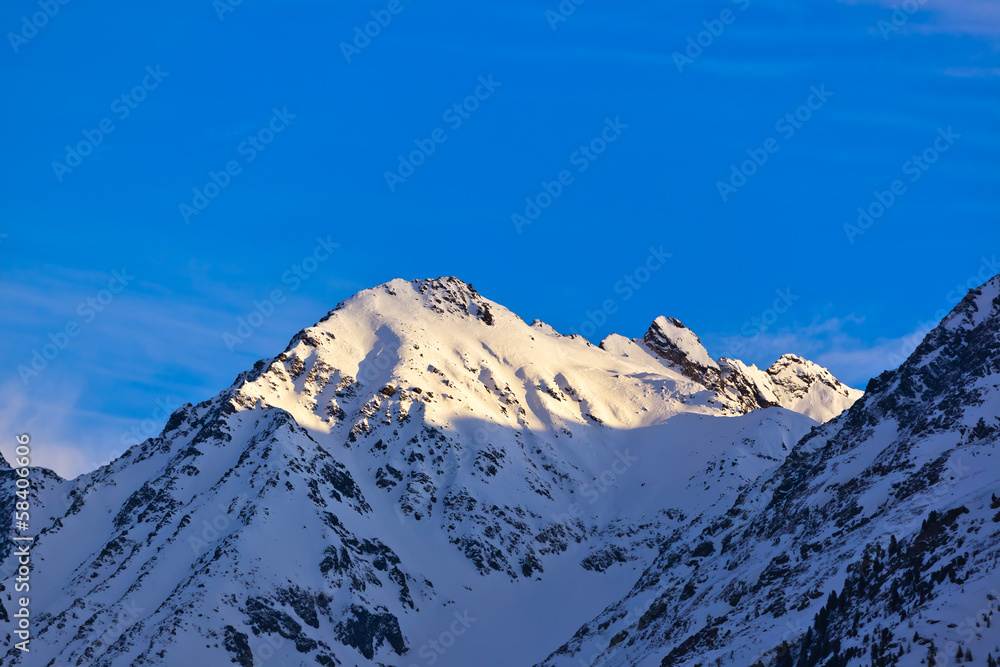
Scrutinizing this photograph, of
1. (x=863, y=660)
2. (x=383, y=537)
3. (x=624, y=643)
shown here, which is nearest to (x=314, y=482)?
(x=383, y=537)

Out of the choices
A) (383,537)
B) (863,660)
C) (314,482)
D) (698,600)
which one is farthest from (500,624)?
(863,660)

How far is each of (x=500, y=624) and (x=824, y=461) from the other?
8835 cm

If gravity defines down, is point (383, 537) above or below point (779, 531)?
above

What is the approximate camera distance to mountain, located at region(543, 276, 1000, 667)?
179 ft

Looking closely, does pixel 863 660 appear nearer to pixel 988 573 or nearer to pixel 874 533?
pixel 988 573

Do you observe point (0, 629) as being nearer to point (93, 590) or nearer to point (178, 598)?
point (93, 590)

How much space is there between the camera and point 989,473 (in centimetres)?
7612

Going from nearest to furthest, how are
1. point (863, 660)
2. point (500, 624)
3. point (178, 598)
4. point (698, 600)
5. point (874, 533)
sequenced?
point (863, 660) → point (874, 533) → point (698, 600) → point (178, 598) → point (500, 624)

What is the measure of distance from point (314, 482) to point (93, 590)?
129 ft

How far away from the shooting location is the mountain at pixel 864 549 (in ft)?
179

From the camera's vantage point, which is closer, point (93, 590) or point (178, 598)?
point (178, 598)

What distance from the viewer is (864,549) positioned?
72438mm

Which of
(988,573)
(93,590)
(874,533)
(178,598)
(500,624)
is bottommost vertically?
(988,573)

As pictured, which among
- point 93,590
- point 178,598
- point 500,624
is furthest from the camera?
point 500,624
